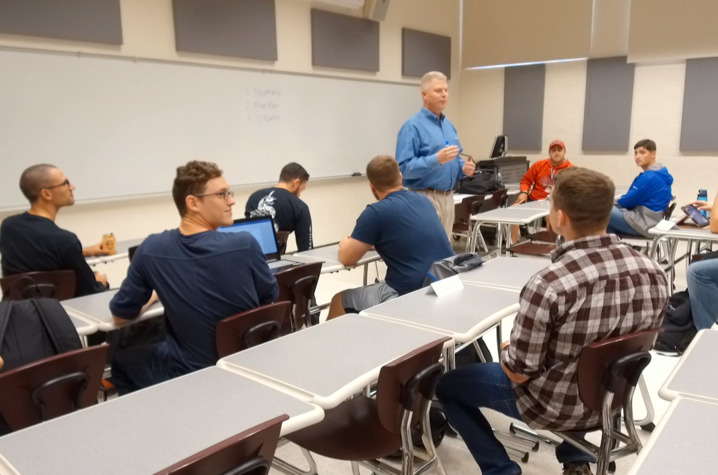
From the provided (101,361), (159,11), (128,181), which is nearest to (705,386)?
(101,361)

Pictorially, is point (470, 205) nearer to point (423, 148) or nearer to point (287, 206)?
point (423, 148)

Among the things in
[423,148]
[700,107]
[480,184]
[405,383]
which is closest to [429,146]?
[423,148]

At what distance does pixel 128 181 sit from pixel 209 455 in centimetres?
414

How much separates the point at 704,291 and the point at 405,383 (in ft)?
8.38

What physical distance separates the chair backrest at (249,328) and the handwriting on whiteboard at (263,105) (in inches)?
149

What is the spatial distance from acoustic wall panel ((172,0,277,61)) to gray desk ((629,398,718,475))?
4764 mm

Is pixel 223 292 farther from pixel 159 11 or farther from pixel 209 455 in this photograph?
pixel 159 11

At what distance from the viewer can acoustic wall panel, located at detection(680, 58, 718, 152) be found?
20.6ft

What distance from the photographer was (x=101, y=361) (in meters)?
1.68

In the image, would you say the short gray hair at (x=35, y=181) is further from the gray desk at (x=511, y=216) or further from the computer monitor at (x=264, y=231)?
the gray desk at (x=511, y=216)

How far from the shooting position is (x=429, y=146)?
12.4 ft

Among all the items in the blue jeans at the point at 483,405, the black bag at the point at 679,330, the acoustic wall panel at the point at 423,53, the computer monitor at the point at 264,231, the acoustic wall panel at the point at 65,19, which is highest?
the acoustic wall panel at the point at 423,53

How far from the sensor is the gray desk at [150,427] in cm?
110

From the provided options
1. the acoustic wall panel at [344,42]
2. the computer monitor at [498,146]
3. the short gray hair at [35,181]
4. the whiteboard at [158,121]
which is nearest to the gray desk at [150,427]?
the short gray hair at [35,181]
